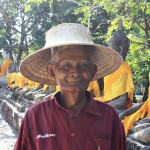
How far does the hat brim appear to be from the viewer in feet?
6.77

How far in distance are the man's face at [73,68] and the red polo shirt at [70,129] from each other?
0.42 feet

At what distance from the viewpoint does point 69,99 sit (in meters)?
1.85

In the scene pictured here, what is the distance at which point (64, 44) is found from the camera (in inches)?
71.6

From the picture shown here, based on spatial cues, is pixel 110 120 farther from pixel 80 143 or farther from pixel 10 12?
pixel 10 12

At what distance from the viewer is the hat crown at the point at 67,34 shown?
189 cm

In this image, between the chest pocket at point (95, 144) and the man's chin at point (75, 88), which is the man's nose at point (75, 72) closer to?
the man's chin at point (75, 88)

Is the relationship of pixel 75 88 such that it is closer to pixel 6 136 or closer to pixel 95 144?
pixel 95 144

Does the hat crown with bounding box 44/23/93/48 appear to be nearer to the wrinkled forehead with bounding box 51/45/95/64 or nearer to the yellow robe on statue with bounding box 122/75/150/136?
the wrinkled forehead with bounding box 51/45/95/64

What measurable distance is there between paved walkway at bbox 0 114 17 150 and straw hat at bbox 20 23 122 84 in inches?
200

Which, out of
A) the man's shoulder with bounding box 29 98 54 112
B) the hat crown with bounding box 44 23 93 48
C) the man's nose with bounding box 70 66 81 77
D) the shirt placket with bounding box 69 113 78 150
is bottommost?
the shirt placket with bounding box 69 113 78 150

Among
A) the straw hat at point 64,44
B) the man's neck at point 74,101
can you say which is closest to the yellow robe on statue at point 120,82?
the straw hat at point 64,44

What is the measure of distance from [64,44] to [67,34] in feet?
0.40

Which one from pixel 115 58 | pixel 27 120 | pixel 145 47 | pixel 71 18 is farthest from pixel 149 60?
pixel 71 18

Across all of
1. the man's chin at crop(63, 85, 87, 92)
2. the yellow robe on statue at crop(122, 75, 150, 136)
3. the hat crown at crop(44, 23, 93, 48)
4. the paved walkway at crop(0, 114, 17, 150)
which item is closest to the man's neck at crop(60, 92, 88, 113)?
the man's chin at crop(63, 85, 87, 92)
